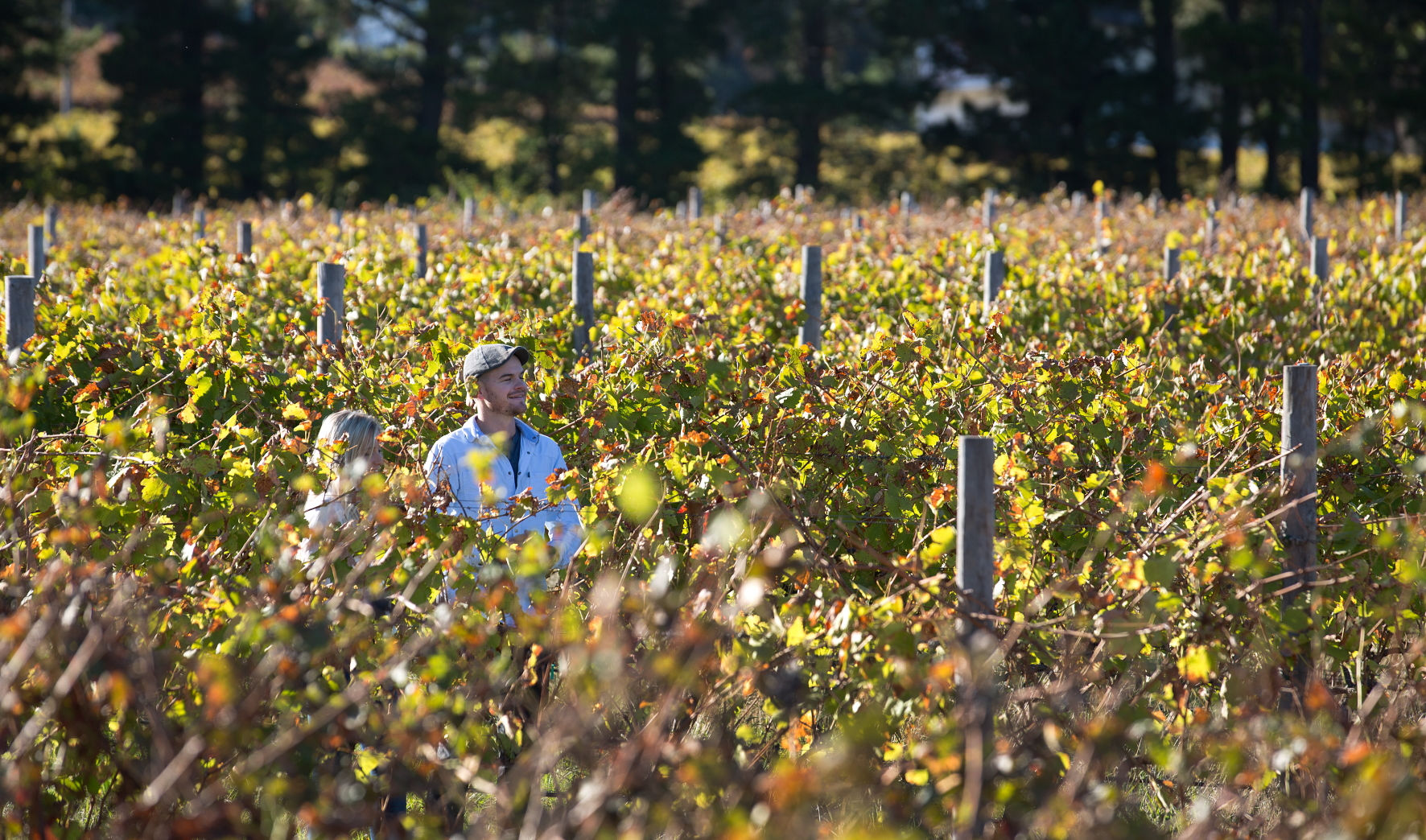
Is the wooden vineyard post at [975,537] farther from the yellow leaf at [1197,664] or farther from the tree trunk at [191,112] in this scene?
the tree trunk at [191,112]

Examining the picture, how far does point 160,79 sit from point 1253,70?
20.8 m

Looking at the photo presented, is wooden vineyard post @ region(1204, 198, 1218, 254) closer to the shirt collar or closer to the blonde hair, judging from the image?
the shirt collar

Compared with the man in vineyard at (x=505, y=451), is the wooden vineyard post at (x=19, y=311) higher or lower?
higher

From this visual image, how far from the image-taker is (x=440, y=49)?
89.6 feet

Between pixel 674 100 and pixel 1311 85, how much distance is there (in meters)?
12.7

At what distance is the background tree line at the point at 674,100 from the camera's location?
25.4 metres

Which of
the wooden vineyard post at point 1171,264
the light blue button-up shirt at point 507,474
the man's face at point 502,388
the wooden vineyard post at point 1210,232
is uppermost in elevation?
the wooden vineyard post at point 1210,232

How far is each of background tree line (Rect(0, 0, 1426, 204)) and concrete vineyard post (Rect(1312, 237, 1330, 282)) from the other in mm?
17602

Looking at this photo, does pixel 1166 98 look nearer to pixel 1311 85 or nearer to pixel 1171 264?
pixel 1311 85

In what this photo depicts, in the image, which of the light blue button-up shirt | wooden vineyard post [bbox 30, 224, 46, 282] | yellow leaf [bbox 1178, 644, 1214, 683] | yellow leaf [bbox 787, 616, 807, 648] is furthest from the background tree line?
yellow leaf [bbox 787, 616, 807, 648]

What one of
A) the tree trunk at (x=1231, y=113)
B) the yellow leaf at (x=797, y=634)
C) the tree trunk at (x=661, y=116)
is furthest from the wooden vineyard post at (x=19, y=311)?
the tree trunk at (x=1231, y=113)

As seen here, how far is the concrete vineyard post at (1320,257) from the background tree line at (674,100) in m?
17.6

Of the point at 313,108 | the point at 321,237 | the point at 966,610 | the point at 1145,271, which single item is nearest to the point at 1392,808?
the point at 966,610

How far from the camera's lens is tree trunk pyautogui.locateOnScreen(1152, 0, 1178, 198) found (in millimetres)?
26391
